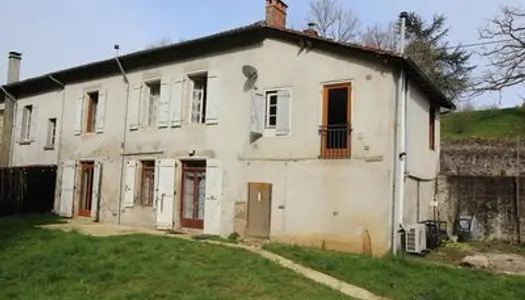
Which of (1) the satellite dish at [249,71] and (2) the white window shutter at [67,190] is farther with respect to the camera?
(2) the white window shutter at [67,190]

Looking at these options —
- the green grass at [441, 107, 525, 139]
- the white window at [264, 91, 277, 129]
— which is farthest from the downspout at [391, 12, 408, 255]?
the green grass at [441, 107, 525, 139]

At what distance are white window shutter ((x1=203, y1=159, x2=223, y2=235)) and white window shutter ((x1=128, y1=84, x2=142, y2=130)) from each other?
3.87 meters

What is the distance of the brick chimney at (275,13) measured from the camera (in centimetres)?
1455

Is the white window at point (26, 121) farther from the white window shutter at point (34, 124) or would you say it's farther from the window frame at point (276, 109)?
the window frame at point (276, 109)

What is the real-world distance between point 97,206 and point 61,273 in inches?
340

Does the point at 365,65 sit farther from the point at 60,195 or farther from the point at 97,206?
the point at 60,195

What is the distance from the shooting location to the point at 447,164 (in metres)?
20.2

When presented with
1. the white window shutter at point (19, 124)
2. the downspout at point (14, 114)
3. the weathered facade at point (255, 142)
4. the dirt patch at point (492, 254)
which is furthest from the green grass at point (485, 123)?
the downspout at point (14, 114)

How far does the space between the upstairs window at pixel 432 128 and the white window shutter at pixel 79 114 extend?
12.2 m

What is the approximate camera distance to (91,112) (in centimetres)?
1931

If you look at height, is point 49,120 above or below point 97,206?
above

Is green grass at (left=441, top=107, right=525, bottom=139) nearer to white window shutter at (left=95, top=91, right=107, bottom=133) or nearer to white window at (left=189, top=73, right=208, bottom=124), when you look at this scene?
white window at (left=189, top=73, right=208, bottom=124)

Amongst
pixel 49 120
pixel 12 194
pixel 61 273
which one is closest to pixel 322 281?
pixel 61 273

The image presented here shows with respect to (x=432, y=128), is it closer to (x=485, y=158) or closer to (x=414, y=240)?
(x=485, y=158)
